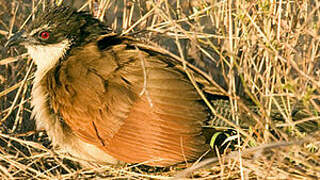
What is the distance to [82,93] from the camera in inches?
111

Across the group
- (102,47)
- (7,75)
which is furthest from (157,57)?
(7,75)

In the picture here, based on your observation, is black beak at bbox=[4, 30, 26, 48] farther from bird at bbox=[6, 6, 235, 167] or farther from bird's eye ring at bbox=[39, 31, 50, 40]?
bird's eye ring at bbox=[39, 31, 50, 40]

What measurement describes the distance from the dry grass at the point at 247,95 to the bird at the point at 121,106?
170 millimetres

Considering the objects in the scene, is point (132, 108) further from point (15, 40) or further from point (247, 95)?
point (15, 40)

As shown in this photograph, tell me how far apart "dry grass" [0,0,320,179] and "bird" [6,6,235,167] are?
0.56ft

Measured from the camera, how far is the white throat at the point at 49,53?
3.24 metres

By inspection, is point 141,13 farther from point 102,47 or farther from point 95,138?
point 95,138

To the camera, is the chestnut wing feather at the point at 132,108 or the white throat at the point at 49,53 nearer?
the chestnut wing feather at the point at 132,108

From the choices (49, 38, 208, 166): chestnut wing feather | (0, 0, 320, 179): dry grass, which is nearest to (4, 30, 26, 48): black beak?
(0, 0, 320, 179): dry grass

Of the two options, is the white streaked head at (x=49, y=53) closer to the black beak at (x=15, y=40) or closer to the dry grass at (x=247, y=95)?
the black beak at (x=15, y=40)

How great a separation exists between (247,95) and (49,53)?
1.60 m

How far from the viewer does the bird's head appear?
324cm

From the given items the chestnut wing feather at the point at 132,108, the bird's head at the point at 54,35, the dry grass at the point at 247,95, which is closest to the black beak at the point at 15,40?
the bird's head at the point at 54,35

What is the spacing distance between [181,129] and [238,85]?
126cm
